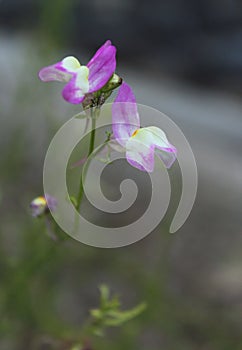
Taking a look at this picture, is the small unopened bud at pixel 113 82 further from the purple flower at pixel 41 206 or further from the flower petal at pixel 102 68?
the purple flower at pixel 41 206

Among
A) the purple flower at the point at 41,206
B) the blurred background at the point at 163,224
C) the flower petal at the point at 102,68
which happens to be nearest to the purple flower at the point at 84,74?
the flower petal at the point at 102,68

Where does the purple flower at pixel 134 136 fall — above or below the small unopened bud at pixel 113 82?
below

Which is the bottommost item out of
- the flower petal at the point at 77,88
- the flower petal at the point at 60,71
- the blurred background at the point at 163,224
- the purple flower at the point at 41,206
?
the purple flower at the point at 41,206

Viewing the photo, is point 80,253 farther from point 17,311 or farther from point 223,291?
point 223,291

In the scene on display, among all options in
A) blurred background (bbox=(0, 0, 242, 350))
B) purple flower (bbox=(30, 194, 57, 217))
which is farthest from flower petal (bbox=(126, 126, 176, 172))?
blurred background (bbox=(0, 0, 242, 350))

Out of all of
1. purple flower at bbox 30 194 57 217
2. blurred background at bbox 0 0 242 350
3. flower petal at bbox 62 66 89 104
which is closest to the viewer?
flower petal at bbox 62 66 89 104

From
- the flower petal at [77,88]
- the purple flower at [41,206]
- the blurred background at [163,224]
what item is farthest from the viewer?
the blurred background at [163,224]

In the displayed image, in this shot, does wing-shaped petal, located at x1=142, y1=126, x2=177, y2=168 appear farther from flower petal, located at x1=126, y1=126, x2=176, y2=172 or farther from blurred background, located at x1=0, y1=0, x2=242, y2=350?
blurred background, located at x1=0, y1=0, x2=242, y2=350
